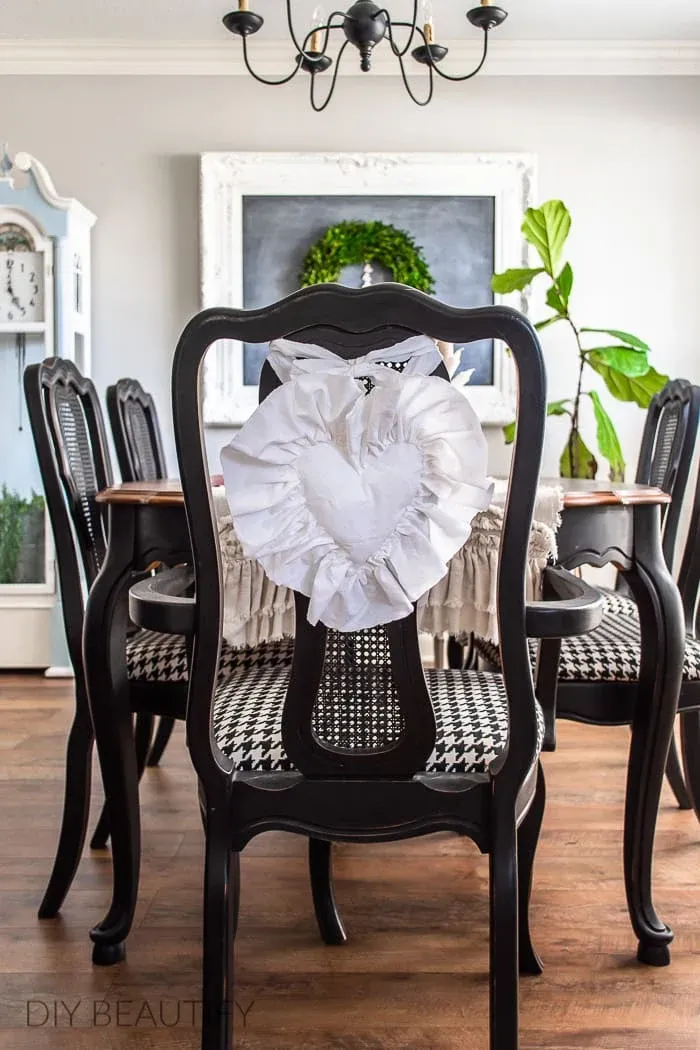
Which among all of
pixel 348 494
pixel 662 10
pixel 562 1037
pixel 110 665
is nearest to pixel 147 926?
pixel 110 665

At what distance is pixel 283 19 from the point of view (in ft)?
11.4

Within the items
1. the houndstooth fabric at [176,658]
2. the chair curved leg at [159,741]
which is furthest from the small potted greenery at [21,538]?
the houndstooth fabric at [176,658]

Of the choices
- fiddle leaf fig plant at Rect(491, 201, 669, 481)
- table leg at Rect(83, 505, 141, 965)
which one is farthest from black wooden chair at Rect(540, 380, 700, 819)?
fiddle leaf fig plant at Rect(491, 201, 669, 481)

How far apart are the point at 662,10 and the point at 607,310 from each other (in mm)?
1150

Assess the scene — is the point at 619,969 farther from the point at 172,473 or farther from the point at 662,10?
the point at 662,10

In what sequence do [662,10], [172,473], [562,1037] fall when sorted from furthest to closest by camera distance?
[172,473] < [662,10] < [562,1037]

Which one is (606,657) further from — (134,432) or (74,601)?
(134,432)

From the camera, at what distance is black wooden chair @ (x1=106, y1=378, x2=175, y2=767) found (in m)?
2.20

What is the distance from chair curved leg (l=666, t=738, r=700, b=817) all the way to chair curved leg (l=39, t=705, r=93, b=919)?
1.31 metres

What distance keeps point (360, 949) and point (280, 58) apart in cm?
351

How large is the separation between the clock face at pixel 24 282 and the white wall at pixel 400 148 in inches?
13.8

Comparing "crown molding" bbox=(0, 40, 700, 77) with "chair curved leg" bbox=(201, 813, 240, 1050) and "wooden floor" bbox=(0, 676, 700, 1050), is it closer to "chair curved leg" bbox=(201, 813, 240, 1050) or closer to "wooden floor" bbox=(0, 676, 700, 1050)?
"wooden floor" bbox=(0, 676, 700, 1050)

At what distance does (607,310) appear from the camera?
152 inches

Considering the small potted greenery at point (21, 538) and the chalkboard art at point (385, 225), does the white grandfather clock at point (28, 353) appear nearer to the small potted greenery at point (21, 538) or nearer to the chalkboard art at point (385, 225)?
the small potted greenery at point (21, 538)
